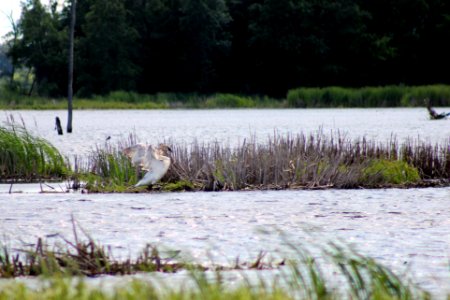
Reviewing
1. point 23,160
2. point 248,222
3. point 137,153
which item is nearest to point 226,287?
point 248,222

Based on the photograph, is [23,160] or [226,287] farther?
[23,160]

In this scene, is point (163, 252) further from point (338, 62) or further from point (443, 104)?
point (338, 62)

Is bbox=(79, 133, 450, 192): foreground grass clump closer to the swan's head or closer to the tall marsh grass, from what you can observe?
the swan's head

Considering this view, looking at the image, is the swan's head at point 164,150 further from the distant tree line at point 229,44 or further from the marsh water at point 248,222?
the distant tree line at point 229,44

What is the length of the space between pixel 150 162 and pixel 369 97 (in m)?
32.4

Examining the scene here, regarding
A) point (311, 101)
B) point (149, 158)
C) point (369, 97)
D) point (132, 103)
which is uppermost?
point (149, 158)

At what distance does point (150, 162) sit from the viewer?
10344mm

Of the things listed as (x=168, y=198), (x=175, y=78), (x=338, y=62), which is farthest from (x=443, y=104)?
(x=168, y=198)

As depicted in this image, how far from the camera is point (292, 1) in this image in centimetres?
5359

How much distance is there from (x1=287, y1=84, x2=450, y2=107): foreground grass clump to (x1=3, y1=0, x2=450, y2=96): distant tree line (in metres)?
11.3

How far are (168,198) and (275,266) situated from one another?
Answer: 13.9 feet

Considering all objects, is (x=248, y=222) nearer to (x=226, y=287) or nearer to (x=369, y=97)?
(x=226, y=287)

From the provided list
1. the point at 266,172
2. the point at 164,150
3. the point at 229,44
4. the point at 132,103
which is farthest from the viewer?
the point at 229,44

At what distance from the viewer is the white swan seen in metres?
10.3
